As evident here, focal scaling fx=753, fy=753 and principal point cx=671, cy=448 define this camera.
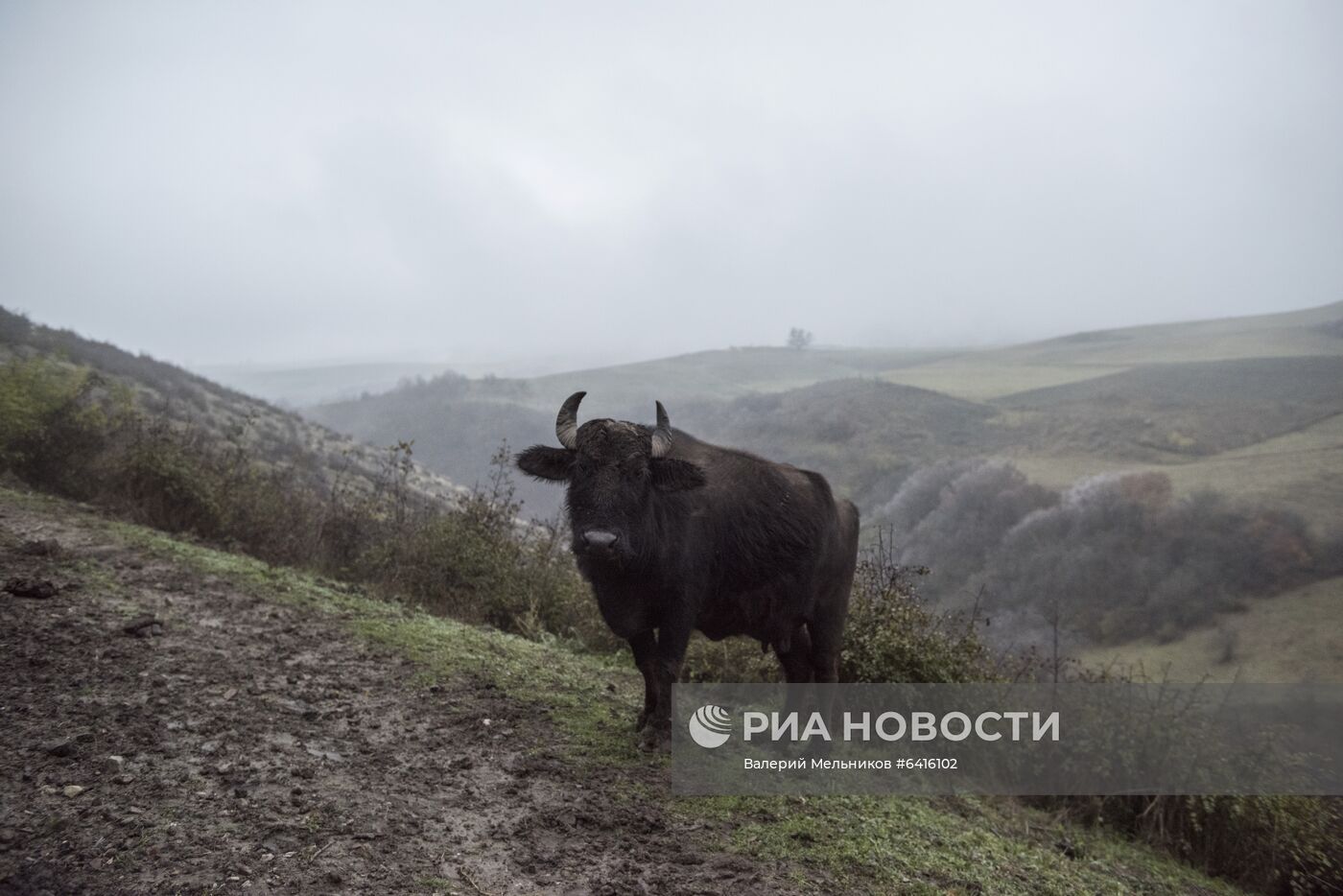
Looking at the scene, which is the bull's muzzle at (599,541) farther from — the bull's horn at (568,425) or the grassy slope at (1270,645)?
the grassy slope at (1270,645)

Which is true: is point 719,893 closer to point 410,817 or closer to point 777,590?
point 410,817

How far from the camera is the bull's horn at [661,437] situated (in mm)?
5754

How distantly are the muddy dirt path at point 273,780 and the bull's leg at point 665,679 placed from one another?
707 mm

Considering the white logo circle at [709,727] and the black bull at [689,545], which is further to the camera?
the white logo circle at [709,727]

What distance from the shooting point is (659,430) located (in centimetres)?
591

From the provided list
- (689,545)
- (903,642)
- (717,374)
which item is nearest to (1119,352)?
(717,374)

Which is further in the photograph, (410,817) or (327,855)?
(410,817)

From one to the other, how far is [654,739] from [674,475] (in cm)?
203

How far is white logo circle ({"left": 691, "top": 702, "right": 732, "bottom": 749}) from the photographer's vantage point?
5.92 m

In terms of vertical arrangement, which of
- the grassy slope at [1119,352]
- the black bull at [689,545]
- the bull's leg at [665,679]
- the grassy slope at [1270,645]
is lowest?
the grassy slope at [1270,645]

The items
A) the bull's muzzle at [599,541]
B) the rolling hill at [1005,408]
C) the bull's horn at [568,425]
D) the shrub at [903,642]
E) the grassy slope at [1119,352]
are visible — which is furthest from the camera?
the grassy slope at [1119,352]

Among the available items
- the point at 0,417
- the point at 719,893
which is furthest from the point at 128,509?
the point at 719,893

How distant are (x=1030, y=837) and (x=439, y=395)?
65.5 metres

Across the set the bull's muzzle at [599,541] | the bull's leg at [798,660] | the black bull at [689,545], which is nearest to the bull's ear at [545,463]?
the black bull at [689,545]
